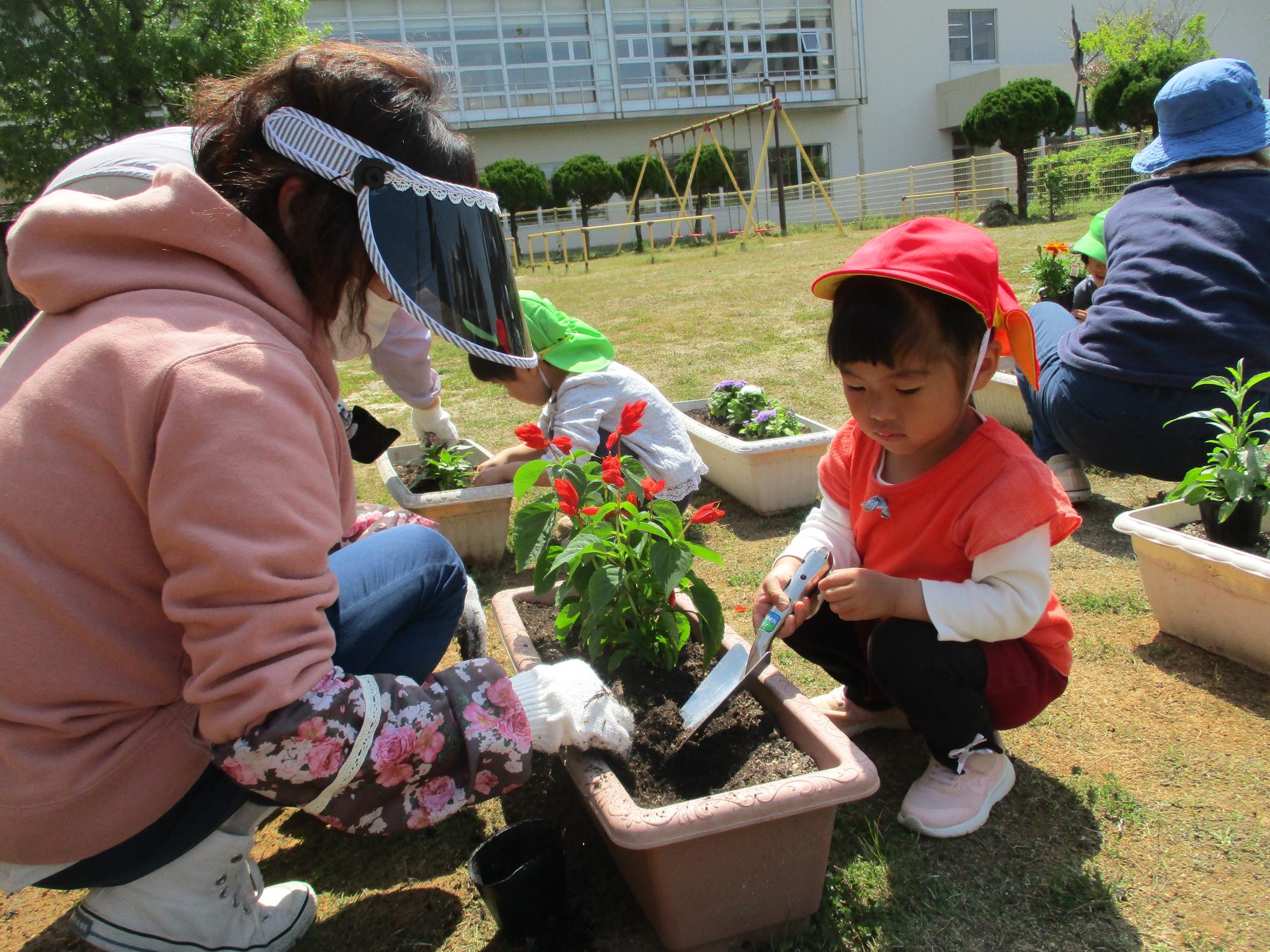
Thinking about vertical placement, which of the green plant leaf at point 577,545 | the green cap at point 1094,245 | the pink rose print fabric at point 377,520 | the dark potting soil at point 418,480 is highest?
the green cap at point 1094,245

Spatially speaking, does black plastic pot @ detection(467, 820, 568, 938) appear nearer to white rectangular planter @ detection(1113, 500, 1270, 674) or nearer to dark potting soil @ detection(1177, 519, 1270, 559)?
white rectangular planter @ detection(1113, 500, 1270, 674)

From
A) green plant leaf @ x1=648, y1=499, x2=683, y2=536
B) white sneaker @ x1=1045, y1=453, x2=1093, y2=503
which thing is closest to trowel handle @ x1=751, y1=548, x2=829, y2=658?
green plant leaf @ x1=648, y1=499, x2=683, y2=536

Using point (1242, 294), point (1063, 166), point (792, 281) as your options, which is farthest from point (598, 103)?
point (1242, 294)

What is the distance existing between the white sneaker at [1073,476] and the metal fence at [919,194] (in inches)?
464

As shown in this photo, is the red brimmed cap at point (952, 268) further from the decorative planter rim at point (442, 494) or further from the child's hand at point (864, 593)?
the decorative planter rim at point (442, 494)

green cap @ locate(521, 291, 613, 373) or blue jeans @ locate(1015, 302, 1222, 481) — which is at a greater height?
green cap @ locate(521, 291, 613, 373)

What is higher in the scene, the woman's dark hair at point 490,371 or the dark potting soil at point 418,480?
the woman's dark hair at point 490,371

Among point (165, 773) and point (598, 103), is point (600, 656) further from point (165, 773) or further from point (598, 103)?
point (598, 103)

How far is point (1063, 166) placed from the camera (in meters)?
15.6

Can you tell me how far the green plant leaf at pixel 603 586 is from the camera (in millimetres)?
1673

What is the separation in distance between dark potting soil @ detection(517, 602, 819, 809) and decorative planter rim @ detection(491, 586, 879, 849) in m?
0.08

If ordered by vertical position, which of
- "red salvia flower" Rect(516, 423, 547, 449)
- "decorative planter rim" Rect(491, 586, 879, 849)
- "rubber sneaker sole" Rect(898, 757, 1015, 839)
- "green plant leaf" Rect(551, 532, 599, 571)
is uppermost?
"red salvia flower" Rect(516, 423, 547, 449)

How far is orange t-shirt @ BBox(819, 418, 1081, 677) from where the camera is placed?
1.63 metres

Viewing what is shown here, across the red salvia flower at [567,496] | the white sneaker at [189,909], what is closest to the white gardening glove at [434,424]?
the red salvia flower at [567,496]
